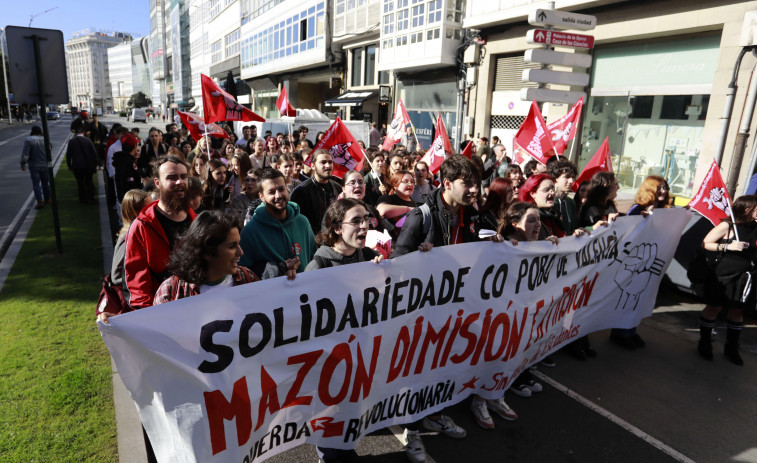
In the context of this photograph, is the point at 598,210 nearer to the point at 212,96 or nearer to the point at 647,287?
the point at 647,287

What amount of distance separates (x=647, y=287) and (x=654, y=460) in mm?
2170

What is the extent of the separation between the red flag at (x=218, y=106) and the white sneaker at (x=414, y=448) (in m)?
6.20

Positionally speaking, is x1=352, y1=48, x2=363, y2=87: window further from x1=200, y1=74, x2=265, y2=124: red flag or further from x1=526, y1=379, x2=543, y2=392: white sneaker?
x1=526, y1=379, x2=543, y2=392: white sneaker

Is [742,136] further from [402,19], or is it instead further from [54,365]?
[402,19]

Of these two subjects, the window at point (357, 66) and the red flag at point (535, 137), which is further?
the window at point (357, 66)

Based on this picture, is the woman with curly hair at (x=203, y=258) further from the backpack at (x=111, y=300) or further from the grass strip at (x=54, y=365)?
the grass strip at (x=54, y=365)

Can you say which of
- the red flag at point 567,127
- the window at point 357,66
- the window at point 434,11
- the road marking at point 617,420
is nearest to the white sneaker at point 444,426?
the road marking at point 617,420

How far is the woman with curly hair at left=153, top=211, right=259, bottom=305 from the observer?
2549mm

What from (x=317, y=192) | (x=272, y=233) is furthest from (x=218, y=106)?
(x=272, y=233)

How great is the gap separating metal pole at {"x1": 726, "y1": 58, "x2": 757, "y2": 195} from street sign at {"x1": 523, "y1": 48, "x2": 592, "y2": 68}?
3405 millimetres

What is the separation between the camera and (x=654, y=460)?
133 inches

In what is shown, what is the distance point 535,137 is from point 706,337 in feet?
12.4

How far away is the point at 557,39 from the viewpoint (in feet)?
36.5

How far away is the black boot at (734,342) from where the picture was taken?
4.78 meters
